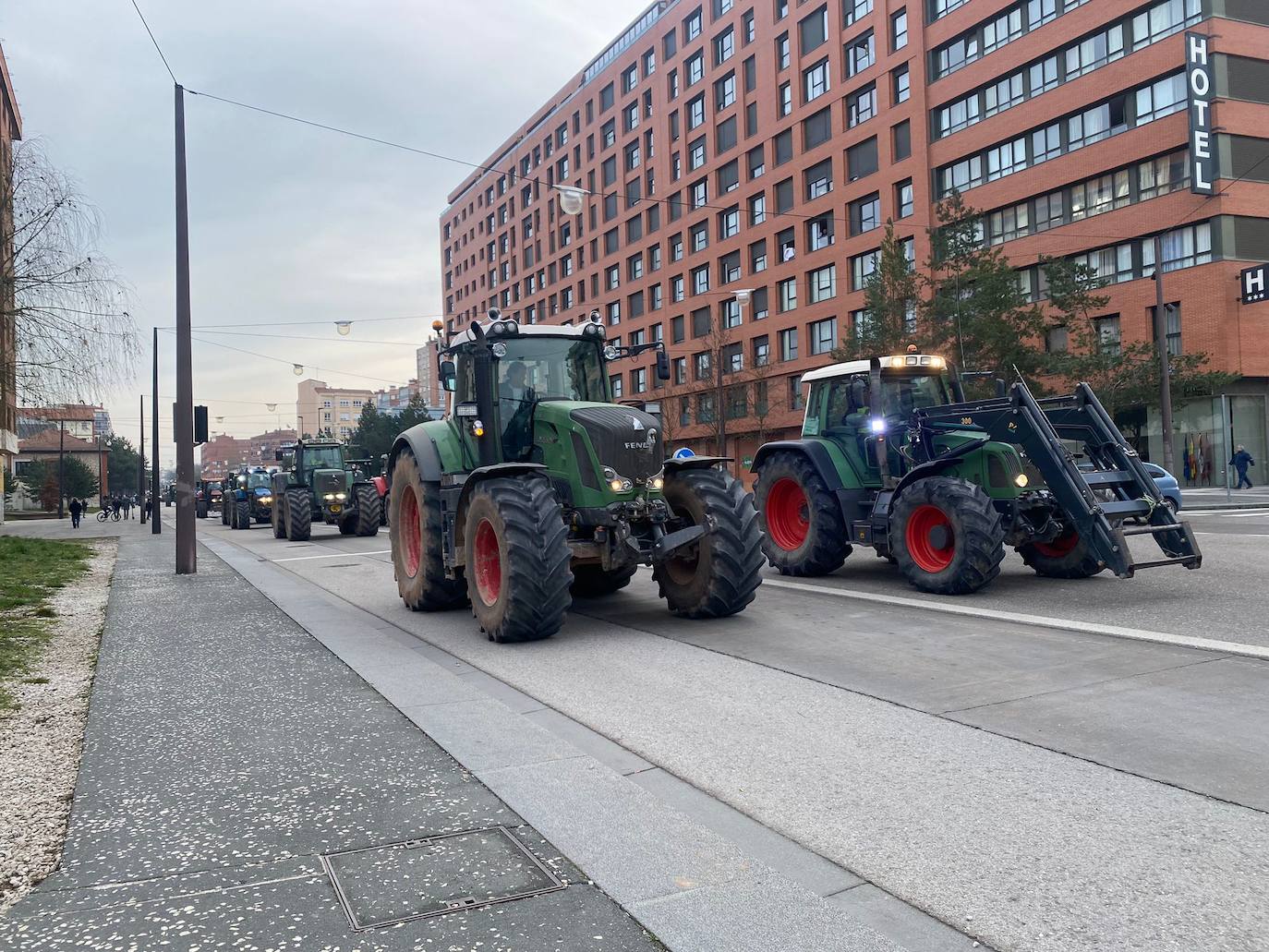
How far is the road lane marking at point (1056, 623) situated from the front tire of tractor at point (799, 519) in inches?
29.1

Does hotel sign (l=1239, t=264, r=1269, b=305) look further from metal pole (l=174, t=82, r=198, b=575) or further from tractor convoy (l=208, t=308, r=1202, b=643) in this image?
metal pole (l=174, t=82, r=198, b=575)

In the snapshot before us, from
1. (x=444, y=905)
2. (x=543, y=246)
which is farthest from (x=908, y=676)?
(x=543, y=246)

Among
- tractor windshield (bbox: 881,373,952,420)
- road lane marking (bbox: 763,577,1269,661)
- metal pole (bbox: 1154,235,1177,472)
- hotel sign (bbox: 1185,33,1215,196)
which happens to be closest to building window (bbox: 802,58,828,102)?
hotel sign (bbox: 1185,33,1215,196)

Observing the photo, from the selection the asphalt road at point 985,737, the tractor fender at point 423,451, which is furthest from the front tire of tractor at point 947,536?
the tractor fender at point 423,451

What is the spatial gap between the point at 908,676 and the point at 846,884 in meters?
3.09

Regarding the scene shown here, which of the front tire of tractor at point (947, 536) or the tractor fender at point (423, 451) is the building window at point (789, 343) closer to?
the front tire of tractor at point (947, 536)

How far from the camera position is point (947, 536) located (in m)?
9.57

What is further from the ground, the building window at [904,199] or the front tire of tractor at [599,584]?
the building window at [904,199]

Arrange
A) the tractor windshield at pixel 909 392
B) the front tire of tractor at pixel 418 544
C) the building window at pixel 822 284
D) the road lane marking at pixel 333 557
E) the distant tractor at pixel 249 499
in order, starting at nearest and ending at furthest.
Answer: the front tire of tractor at pixel 418 544 < the tractor windshield at pixel 909 392 < the road lane marking at pixel 333 557 < the distant tractor at pixel 249 499 < the building window at pixel 822 284

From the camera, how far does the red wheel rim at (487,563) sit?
26.3ft

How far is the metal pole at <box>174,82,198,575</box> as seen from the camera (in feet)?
48.0

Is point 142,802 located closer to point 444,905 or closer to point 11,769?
point 11,769

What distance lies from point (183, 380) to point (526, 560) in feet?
32.4

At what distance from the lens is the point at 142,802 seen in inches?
159
